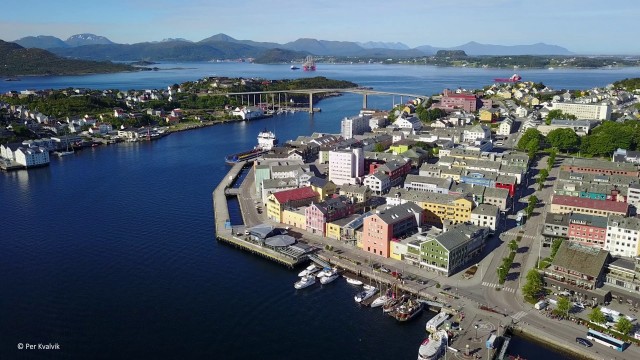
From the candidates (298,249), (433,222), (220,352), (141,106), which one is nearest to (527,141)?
(433,222)

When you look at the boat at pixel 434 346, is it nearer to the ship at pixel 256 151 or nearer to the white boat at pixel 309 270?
the white boat at pixel 309 270

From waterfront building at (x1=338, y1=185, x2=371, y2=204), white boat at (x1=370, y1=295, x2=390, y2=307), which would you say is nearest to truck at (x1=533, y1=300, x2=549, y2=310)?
white boat at (x1=370, y1=295, x2=390, y2=307)

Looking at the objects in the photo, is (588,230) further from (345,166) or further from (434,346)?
(345,166)

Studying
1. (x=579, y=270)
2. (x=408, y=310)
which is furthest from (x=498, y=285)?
(x=408, y=310)

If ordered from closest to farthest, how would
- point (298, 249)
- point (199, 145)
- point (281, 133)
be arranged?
1. point (298, 249)
2. point (199, 145)
3. point (281, 133)

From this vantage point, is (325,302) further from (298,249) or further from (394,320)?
(298,249)
